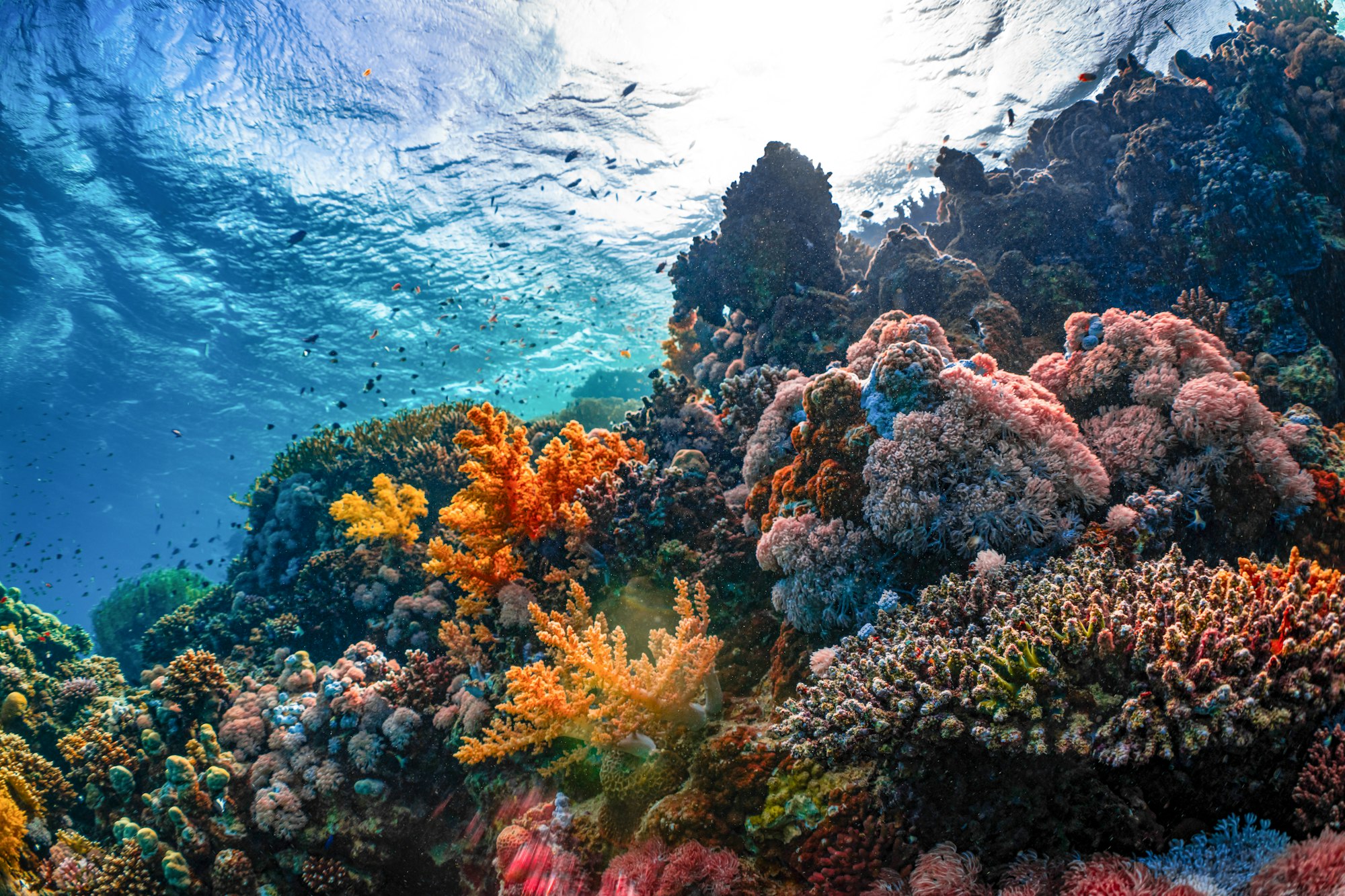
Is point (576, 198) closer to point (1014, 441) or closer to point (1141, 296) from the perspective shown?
point (1141, 296)

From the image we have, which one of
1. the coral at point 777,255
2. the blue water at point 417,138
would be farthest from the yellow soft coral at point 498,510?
the blue water at point 417,138

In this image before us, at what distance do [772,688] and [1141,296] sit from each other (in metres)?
8.82

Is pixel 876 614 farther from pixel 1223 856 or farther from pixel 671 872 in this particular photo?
pixel 671 872

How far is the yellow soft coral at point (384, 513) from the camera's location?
839 cm

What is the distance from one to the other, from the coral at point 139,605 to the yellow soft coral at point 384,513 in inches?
465

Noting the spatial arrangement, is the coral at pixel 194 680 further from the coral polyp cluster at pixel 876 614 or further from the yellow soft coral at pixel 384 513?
the yellow soft coral at pixel 384 513

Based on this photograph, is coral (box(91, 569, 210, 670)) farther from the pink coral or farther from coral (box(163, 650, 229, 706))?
the pink coral

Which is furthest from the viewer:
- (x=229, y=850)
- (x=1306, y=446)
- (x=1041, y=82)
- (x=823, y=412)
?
(x=1041, y=82)

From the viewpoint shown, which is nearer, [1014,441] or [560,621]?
[1014,441]

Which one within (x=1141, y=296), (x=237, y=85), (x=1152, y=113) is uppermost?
(x=237, y=85)

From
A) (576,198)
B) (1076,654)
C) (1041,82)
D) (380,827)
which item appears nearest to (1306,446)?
(1076,654)

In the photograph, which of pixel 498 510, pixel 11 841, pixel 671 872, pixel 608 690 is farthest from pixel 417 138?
pixel 671 872

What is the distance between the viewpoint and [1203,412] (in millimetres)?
3607

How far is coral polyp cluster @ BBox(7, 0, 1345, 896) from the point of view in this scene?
7.63 feet
